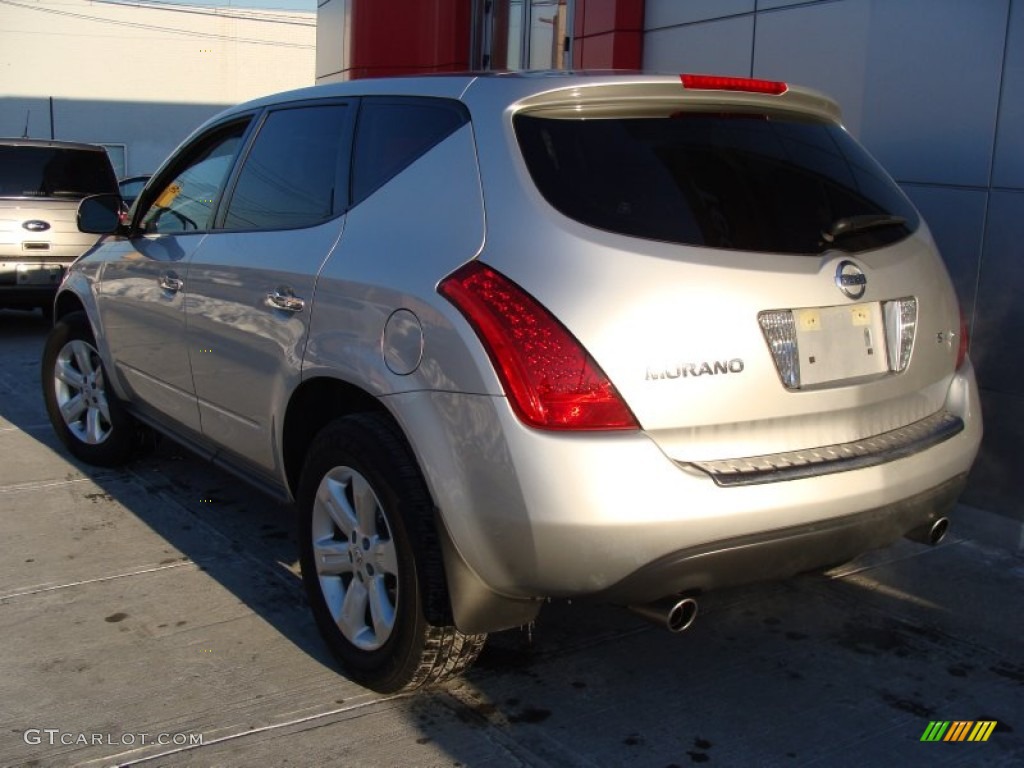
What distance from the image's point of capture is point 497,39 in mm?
10914

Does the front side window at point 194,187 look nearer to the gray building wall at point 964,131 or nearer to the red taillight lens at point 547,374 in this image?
the red taillight lens at point 547,374

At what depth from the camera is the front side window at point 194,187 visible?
177 inches

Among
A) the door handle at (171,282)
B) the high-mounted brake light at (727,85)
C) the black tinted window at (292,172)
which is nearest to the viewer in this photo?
the high-mounted brake light at (727,85)

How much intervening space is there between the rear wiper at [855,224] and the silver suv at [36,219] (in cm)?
866

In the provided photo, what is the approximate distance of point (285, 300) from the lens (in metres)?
3.64

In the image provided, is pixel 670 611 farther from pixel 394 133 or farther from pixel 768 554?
pixel 394 133

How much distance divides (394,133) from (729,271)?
1.25 m

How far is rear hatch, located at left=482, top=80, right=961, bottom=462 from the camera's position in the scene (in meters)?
2.77

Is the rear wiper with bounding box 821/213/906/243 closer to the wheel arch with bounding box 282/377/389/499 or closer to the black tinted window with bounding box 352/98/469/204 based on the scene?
the black tinted window with bounding box 352/98/469/204

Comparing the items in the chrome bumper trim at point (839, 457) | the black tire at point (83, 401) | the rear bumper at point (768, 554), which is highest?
the chrome bumper trim at point (839, 457)

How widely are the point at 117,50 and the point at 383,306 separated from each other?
38.4 metres

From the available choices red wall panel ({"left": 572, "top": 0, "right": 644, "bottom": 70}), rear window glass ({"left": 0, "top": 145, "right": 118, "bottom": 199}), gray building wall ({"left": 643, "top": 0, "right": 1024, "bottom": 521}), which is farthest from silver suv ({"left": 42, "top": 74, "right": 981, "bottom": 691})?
rear window glass ({"left": 0, "top": 145, "right": 118, "bottom": 199})

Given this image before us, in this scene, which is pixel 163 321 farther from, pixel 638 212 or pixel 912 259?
pixel 912 259

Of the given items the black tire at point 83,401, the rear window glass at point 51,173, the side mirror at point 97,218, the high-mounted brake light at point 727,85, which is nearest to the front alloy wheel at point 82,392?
the black tire at point 83,401
